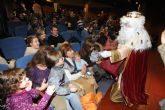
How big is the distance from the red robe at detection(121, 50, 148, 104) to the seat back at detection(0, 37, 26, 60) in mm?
2068

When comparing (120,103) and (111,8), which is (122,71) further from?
(111,8)

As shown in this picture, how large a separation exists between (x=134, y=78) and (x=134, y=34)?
0.72 metres

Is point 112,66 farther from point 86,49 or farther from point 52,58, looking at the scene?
point 52,58

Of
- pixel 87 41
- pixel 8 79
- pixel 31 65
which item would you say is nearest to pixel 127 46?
pixel 87 41

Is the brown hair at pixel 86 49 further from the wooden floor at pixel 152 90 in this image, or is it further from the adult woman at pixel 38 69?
the adult woman at pixel 38 69

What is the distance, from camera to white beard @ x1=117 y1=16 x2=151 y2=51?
3756 mm

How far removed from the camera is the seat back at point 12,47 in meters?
4.43

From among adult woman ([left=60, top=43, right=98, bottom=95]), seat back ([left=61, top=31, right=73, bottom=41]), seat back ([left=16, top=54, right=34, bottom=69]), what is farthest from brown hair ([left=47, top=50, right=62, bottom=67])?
seat back ([left=61, top=31, right=73, bottom=41])

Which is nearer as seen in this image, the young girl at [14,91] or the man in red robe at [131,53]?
the young girl at [14,91]

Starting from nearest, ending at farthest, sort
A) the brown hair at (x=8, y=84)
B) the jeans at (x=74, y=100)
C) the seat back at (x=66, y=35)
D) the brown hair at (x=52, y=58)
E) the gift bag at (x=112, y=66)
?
the brown hair at (x=8, y=84) < the brown hair at (x=52, y=58) < the jeans at (x=74, y=100) < the gift bag at (x=112, y=66) < the seat back at (x=66, y=35)

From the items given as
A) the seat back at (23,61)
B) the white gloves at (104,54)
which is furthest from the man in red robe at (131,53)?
the seat back at (23,61)

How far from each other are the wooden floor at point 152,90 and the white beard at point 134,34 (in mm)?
988

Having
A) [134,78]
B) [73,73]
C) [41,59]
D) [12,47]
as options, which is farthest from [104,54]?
[12,47]

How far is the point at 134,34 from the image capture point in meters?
3.79
